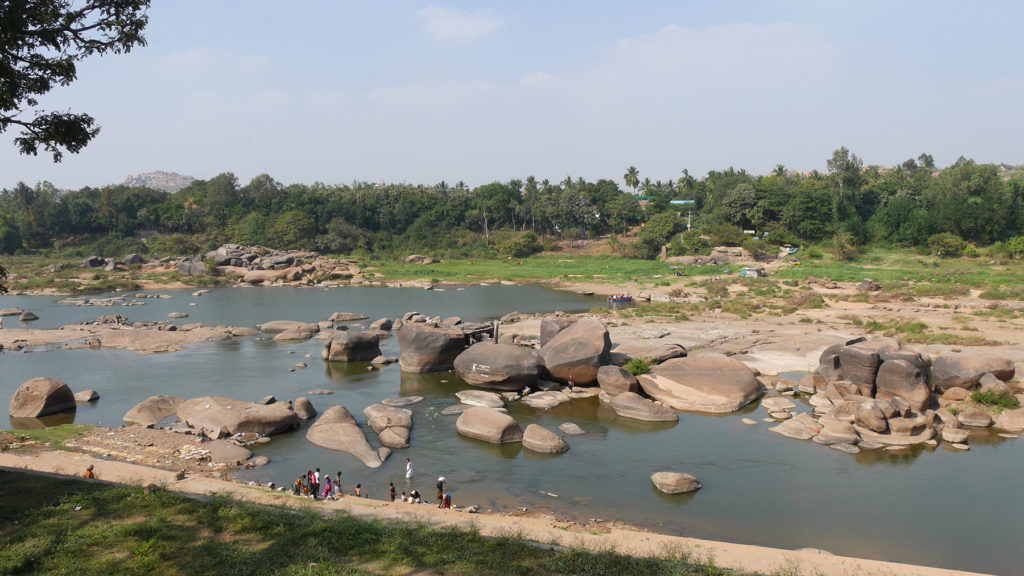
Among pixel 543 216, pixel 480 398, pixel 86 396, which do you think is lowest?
pixel 480 398

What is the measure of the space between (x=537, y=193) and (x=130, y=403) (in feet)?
322

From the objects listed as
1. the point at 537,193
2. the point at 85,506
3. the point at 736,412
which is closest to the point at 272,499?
the point at 85,506

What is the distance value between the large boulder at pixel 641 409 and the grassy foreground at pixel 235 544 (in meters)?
13.3

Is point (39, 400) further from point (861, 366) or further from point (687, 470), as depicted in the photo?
point (861, 366)

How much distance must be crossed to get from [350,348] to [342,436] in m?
14.3

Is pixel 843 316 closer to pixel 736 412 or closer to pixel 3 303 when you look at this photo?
pixel 736 412

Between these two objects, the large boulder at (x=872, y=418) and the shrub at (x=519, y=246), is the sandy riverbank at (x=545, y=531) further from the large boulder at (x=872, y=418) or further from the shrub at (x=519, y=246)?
the shrub at (x=519, y=246)

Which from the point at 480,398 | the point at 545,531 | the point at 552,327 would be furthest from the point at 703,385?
the point at 545,531

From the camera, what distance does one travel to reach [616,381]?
2942 centimetres

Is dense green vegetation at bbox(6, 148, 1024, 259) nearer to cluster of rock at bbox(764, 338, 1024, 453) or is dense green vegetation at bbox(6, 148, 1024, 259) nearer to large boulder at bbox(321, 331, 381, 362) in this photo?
cluster of rock at bbox(764, 338, 1024, 453)

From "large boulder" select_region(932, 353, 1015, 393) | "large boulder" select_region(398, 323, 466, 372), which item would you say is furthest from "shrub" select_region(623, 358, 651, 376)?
"large boulder" select_region(932, 353, 1015, 393)

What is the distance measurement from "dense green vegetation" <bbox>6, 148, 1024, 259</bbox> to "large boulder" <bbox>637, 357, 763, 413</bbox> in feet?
191

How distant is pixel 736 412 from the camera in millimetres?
27797

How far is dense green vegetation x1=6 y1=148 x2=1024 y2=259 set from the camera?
8412 centimetres
